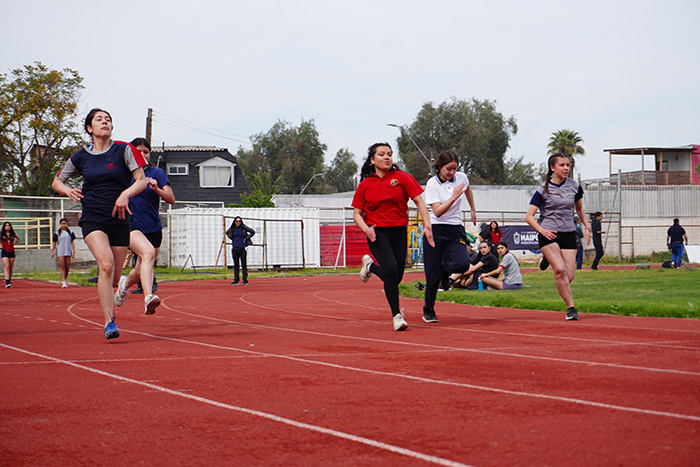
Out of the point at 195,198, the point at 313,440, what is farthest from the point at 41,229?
the point at 313,440

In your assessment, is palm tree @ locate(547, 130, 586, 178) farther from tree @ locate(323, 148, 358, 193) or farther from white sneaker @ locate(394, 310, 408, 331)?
Answer: white sneaker @ locate(394, 310, 408, 331)

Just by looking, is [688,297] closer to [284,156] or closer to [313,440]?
[313,440]

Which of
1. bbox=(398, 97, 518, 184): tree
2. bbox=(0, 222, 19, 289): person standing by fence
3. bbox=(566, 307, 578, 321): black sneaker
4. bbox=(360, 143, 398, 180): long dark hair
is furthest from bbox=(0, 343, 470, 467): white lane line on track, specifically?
bbox=(398, 97, 518, 184): tree

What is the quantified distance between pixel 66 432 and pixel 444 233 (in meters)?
5.93

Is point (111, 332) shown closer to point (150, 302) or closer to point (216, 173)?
point (150, 302)

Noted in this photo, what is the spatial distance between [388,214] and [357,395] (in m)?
3.93

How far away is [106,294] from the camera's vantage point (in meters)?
7.79

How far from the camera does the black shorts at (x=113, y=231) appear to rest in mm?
7711

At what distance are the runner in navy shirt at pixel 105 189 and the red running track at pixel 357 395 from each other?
739 mm

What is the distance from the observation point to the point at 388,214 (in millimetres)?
8547

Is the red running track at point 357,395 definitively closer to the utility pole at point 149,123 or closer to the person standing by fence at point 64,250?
the person standing by fence at point 64,250

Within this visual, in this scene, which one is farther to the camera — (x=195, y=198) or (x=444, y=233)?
(x=195, y=198)

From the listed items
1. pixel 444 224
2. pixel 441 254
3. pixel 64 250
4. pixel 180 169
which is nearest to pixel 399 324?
pixel 441 254

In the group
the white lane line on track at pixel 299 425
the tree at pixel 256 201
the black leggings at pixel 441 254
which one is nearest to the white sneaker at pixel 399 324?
the black leggings at pixel 441 254
